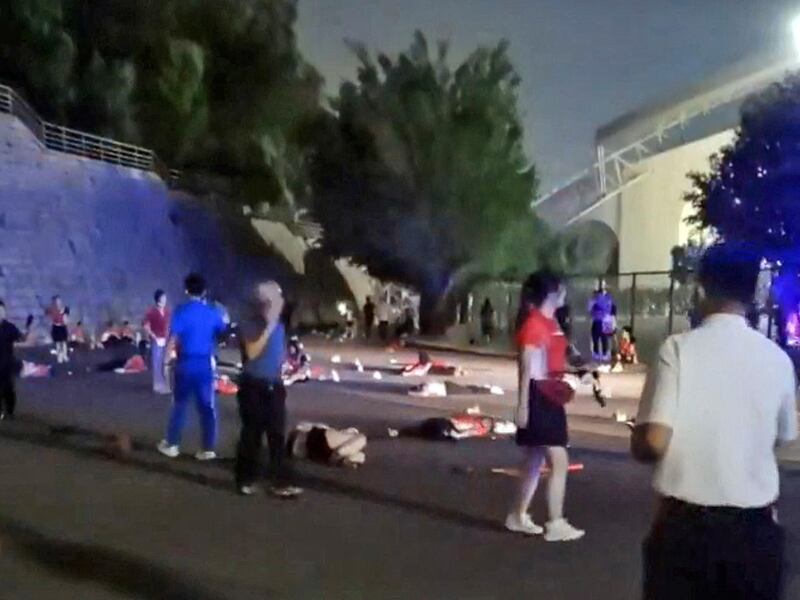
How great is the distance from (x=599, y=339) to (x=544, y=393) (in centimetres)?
2071

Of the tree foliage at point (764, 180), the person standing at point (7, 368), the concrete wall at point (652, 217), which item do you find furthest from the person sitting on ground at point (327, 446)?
the concrete wall at point (652, 217)

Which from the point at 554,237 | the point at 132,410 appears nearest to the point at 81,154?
the point at 554,237

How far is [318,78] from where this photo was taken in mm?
56031

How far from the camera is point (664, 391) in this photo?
456 centimetres

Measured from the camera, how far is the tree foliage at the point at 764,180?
2778 cm

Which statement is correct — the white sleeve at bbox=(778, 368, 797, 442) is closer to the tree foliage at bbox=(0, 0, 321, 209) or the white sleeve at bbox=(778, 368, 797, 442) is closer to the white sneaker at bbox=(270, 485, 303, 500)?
the white sneaker at bbox=(270, 485, 303, 500)

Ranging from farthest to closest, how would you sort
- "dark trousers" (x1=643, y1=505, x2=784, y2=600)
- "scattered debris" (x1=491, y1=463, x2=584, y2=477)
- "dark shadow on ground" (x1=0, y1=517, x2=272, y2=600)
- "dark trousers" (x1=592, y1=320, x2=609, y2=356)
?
1. "dark trousers" (x1=592, y1=320, x2=609, y2=356)
2. "scattered debris" (x1=491, y1=463, x2=584, y2=477)
3. "dark shadow on ground" (x1=0, y1=517, x2=272, y2=600)
4. "dark trousers" (x1=643, y1=505, x2=784, y2=600)

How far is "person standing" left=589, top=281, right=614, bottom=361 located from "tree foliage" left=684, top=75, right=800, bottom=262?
9.53 ft

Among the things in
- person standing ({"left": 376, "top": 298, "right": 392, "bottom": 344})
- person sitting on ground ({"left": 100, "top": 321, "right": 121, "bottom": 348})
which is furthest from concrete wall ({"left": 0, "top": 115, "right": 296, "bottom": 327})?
person standing ({"left": 376, "top": 298, "right": 392, "bottom": 344})

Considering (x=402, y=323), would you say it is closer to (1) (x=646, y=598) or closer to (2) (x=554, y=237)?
(2) (x=554, y=237)

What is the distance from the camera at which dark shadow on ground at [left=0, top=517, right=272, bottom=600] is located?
7.82 meters

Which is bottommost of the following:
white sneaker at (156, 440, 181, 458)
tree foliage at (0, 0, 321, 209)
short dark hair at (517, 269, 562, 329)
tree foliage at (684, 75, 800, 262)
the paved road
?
the paved road

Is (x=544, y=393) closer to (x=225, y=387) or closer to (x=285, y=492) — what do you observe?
(x=285, y=492)

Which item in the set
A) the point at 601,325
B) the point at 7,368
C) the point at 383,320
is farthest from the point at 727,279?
the point at 383,320
